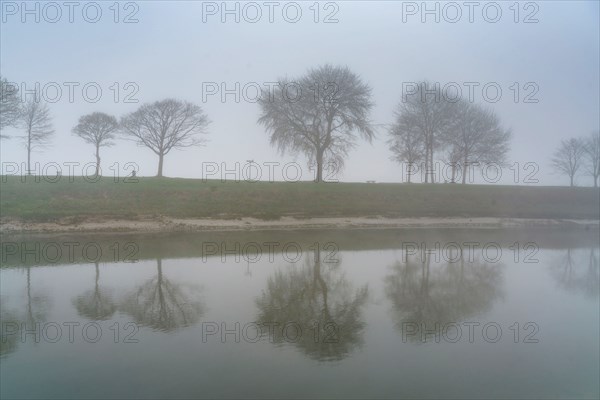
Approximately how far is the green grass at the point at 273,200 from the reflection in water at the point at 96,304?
16.7m

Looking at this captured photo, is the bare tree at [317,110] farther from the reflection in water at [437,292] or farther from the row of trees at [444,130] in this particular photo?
the reflection in water at [437,292]

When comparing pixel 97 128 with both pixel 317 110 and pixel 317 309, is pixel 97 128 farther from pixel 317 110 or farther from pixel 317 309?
pixel 317 309

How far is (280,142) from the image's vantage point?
1623 inches

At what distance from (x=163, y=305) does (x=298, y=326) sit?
3506 millimetres

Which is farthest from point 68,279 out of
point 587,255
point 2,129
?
point 2,129

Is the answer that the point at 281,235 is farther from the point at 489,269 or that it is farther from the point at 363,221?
the point at 489,269

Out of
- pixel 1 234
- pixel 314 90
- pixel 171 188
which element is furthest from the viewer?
pixel 314 90

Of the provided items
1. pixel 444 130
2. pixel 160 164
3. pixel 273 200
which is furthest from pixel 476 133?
pixel 160 164

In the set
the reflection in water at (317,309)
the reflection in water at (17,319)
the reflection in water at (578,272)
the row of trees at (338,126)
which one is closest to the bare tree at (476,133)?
the row of trees at (338,126)

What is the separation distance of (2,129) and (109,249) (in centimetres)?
2076

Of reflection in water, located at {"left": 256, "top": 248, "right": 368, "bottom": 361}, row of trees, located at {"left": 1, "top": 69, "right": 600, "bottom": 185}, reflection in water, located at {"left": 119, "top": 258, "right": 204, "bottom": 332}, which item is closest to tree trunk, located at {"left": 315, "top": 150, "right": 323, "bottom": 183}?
row of trees, located at {"left": 1, "top": 69, "right": 600, "bottom": 185}

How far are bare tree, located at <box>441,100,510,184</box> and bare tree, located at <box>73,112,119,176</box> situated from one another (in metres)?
30.9

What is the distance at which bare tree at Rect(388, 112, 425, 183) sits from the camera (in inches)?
1773

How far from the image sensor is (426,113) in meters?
44.5
